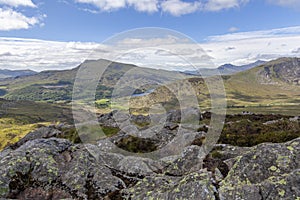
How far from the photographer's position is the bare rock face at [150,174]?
13.1m

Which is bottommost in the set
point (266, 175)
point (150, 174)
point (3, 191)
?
point (3, 191)

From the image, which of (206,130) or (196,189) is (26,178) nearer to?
(196,189)

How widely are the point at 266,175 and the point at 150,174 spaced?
8.24 metres

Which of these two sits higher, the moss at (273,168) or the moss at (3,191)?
the moss at (273,168)

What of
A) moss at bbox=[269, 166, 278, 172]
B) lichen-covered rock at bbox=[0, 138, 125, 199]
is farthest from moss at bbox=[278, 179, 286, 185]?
lichen-covered rock at bbox=[0, 138, 125, 199]

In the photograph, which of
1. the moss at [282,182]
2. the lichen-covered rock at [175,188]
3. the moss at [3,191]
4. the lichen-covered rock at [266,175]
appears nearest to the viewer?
the lichen-covered rock at [266,175]

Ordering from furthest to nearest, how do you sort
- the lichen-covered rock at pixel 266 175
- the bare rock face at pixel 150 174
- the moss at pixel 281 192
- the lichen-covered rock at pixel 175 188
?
the lichen-covered rock at pixel 175 188
the bare rock face at pixel 150 174
the lichen-covered rock at pixel 266 175
the moss at pixel 281 192

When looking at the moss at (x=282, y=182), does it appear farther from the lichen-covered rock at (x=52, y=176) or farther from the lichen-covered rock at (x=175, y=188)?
the lichen-covered rock at (x=52, y=176)

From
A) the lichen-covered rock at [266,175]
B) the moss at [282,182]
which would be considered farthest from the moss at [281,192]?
the moss at [282,182]

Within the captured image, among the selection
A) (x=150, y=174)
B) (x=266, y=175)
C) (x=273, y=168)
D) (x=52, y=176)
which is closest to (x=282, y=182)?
(x=266, y=175)

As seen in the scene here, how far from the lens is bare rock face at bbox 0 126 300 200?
13.1 metres

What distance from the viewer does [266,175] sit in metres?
13.5

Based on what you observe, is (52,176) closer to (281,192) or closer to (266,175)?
(266,175)

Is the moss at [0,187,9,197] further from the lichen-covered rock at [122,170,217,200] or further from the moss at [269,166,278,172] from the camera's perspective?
the moss at [269,166,278,172]
